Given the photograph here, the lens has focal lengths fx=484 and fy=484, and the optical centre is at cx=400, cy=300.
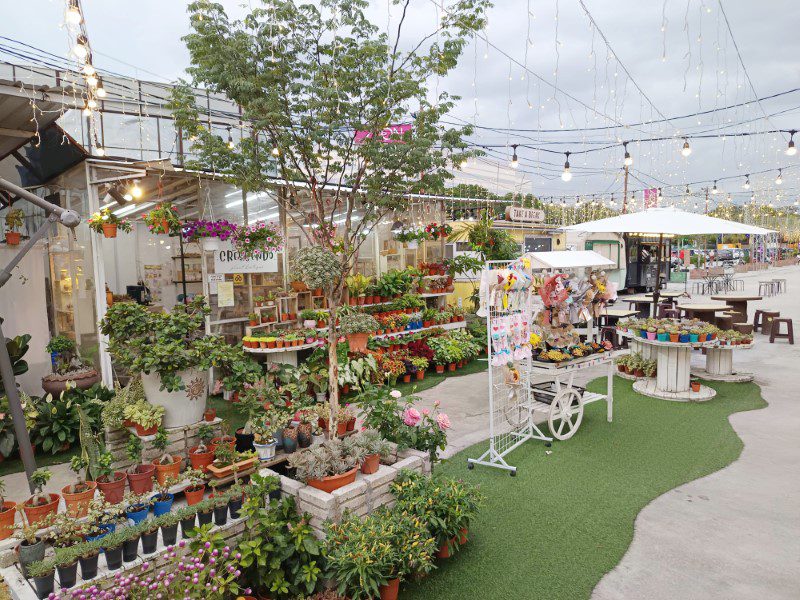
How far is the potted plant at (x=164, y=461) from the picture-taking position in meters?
3.53

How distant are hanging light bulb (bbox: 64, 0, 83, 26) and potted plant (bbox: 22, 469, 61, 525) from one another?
3147 mm

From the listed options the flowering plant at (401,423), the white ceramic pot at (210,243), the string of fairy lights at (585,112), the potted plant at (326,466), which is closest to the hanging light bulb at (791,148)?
the string of fairy lights at (585,112)

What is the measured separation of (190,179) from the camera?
288 inches

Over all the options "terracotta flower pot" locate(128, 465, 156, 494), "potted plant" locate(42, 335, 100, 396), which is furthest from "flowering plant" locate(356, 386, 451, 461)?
"potted plant" locate(42, 335, 100, 396)

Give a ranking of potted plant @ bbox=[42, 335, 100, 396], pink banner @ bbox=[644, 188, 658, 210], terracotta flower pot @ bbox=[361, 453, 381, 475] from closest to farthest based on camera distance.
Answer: terracotta flower pot @ bbox=[361, 453, 381, 475] < potted plant @ bbox=[42, 335, 100, 396] < pink banner @ bbox=[644, 188, 658, 210]

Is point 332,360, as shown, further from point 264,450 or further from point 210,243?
point 210,243

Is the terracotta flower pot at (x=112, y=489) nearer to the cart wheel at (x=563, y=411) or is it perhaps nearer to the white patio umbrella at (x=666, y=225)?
the cart wheel at (x=563, y=411)

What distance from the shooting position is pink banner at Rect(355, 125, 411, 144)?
160 inches

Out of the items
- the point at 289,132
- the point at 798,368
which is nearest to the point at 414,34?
the point at 289,132

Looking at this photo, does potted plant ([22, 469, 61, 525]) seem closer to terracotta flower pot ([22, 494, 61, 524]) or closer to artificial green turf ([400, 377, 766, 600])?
terracotta flower pot ([22, 494, 61, 524])

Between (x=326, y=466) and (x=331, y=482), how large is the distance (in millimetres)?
111

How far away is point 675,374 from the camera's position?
744 centimetres

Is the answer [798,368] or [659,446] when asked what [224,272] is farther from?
[798,368]

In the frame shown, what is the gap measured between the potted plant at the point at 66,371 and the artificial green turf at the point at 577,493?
14.8 feet
